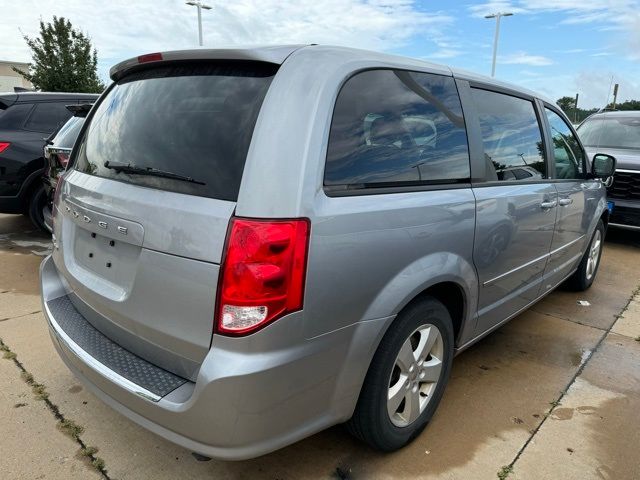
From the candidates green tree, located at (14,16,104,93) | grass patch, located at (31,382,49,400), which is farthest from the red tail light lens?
green tree, located at (14,16,104,93)

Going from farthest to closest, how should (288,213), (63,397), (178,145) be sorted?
1. (63,397)
2. (178,145)
3. (288,213)

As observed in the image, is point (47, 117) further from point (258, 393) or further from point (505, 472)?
point (505, 472)

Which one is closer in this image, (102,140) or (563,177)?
(102,140)

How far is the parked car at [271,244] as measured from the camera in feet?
5.41

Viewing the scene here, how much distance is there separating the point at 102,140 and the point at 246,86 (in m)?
0.94

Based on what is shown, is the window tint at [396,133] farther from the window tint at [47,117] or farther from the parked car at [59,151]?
the window tint at [47,117]

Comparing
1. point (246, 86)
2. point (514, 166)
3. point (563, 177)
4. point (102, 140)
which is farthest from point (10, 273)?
point (563, 177)

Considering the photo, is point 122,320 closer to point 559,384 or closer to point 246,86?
point 246,86

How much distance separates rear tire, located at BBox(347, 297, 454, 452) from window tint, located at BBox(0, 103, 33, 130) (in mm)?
5859

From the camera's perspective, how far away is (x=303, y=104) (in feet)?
5.74

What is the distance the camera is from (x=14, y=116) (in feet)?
19.8

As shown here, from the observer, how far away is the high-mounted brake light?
2135mm

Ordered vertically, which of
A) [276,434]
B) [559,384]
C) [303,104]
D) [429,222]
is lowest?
[559,384]

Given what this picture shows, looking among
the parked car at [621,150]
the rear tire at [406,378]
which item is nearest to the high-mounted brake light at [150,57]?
the rear tire at [406,378]
